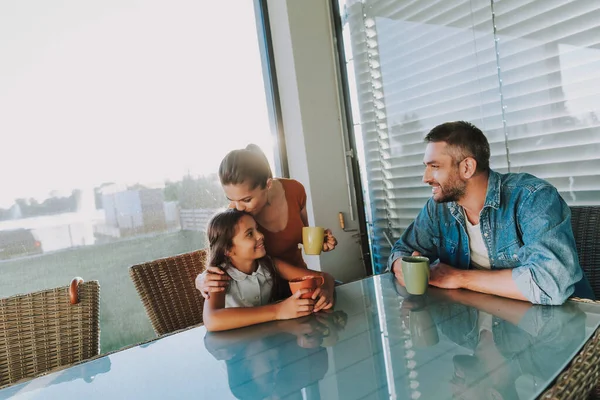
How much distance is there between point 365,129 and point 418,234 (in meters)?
1.14

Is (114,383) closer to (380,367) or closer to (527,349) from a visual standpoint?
(380,367)

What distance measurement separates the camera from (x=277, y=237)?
1.53 meters

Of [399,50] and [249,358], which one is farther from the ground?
[399,50]

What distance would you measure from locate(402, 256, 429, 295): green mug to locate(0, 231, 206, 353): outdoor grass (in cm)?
145

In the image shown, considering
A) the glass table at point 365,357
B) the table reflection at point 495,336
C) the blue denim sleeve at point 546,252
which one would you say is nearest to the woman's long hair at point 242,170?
the glass table at point 365,357

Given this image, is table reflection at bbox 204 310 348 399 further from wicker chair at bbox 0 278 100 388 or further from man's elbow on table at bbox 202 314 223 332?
wicker chair at bbox 0 278 100 388

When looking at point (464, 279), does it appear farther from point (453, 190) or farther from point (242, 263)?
point (242, 263)

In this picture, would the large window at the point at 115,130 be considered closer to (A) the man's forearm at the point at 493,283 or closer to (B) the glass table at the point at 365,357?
(B) the glass table at the point at 365,357

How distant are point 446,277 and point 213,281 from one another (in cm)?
60

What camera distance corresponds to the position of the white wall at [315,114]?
7.69ft

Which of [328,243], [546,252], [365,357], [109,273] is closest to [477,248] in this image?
[546,252]

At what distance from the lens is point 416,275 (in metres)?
1.07

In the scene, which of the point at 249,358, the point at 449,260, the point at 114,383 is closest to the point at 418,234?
the point at 449,260

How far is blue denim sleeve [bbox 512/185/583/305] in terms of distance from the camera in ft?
3.19
